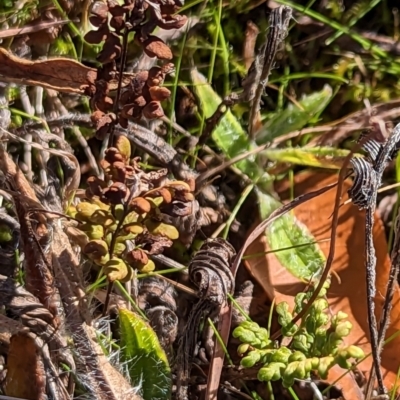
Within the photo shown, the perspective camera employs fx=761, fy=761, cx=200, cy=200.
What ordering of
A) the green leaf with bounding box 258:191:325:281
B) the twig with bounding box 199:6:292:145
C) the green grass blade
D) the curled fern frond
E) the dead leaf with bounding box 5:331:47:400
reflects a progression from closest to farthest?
the curled fern frond, the dead leaf with bounding box 5:331:47:400, the twig with bounding box 199:6:292:145, the green leaf with bounding box 258:191:325:281, the green grass blade

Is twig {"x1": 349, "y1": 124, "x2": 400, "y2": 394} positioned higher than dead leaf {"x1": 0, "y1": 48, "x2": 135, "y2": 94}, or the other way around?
dead leaf {"x1": 0, "y1": 48, "x2": 135, "y2": 94}

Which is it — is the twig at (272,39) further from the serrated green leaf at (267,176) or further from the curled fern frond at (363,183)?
the curled fern frond at (363,183)

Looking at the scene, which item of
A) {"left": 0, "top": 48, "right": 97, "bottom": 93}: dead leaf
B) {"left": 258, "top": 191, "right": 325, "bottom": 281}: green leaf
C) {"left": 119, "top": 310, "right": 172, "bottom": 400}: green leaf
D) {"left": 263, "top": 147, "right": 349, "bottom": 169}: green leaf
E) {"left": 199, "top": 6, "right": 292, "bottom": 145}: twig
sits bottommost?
{"left": 119, "top": 310, "right": 172, "bottom": 400}: green leaf

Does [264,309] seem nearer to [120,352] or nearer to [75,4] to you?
[120,352]

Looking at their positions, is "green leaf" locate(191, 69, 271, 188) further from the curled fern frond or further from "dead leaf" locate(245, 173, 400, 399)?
the curled fern frond

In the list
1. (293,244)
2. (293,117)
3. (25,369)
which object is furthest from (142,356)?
(293,117)

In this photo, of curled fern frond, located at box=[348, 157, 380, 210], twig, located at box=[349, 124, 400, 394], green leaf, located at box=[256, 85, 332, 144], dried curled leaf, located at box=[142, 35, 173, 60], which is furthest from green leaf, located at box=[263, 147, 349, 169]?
dried curled leaf, located at box=[142, 35, 173, 60]

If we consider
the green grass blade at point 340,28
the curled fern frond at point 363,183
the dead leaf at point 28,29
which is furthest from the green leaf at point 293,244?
the dead leaf at point 28,29
